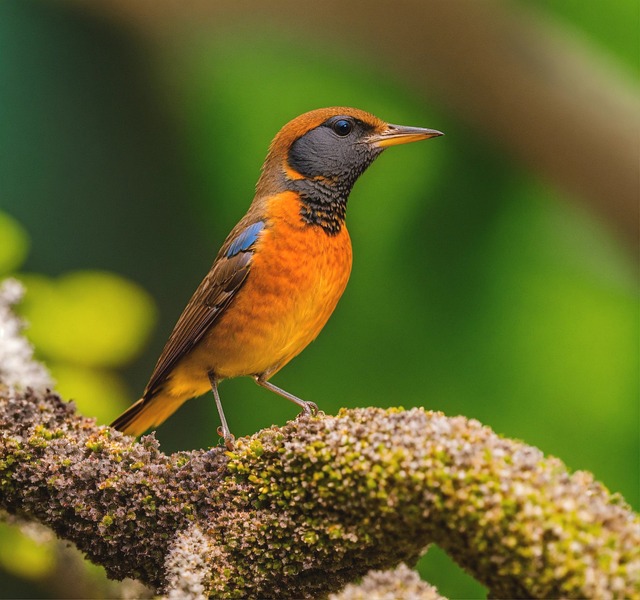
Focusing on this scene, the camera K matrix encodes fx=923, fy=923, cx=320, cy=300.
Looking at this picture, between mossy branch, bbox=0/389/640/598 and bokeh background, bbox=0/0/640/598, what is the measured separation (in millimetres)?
2729

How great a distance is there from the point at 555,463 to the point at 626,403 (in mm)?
4084

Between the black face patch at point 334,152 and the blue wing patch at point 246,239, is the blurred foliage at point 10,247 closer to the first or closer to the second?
the blue wing patch at point 246,239

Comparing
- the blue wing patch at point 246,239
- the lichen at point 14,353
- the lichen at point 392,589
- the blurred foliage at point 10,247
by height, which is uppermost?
the blue wing patch at point 246,239

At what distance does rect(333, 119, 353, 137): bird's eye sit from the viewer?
4.01 metres

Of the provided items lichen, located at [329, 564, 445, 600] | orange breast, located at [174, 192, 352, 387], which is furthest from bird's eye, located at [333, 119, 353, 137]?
lichen, located at [329, 564, 445, 600]

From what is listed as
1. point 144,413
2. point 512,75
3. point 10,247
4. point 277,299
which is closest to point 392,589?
point 277,299

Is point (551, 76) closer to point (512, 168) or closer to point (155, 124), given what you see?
point (512, 168)

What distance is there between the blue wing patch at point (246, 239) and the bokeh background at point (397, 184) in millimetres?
2049

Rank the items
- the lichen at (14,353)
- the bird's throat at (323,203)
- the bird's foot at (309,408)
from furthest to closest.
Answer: the bird's throat at (323,203)
the lichen at (14,353)
the bird's foot at (309,408)

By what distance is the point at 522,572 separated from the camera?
214 centimetres

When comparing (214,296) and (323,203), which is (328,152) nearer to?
(323,203)

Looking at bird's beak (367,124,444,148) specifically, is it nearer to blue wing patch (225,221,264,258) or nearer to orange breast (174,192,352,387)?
orange breast (174,192,352,387)

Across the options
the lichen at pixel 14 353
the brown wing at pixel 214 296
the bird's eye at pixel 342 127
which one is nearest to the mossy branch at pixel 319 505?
the lichen at pixel 14 353

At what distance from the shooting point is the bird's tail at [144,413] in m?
3.87
